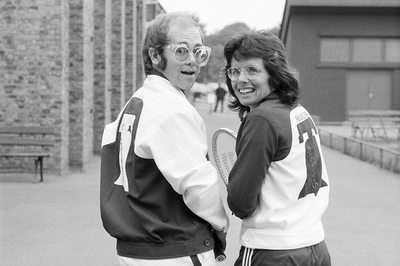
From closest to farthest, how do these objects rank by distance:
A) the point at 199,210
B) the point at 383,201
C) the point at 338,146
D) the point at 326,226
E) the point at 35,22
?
the point at 199,210, the point at 326,226, the point at 383,201, the point at 35,22, the point at 338,146

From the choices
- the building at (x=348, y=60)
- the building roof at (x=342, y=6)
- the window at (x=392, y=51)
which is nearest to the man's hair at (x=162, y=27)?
the building at (x=348, y=60)

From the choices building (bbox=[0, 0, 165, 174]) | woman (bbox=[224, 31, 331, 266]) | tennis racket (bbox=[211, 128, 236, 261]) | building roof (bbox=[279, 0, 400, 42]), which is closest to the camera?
woman (bbox=[224, 31, 331, 266])

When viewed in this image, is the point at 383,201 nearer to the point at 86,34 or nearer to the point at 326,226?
the point at 326,226

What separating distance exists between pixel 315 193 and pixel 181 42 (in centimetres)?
89

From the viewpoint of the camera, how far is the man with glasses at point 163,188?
2771 mm

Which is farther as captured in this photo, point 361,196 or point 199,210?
point 361,196

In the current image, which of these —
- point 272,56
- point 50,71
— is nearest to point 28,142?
point 50,71

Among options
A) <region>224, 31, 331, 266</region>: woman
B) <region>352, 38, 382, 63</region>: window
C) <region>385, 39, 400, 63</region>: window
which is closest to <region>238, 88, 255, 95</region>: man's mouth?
<region>224, 31, 331, 266</region>: woman

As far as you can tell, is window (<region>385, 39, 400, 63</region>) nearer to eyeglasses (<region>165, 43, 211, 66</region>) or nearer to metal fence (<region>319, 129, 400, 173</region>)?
metal fence (<region>319, 129, 400, 173</region>)

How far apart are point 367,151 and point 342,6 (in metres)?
18.8

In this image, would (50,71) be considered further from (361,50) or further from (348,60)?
(361,50)

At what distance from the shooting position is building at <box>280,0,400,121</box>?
115ft

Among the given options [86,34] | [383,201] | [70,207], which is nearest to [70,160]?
[86,34]

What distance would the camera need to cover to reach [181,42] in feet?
9.90
